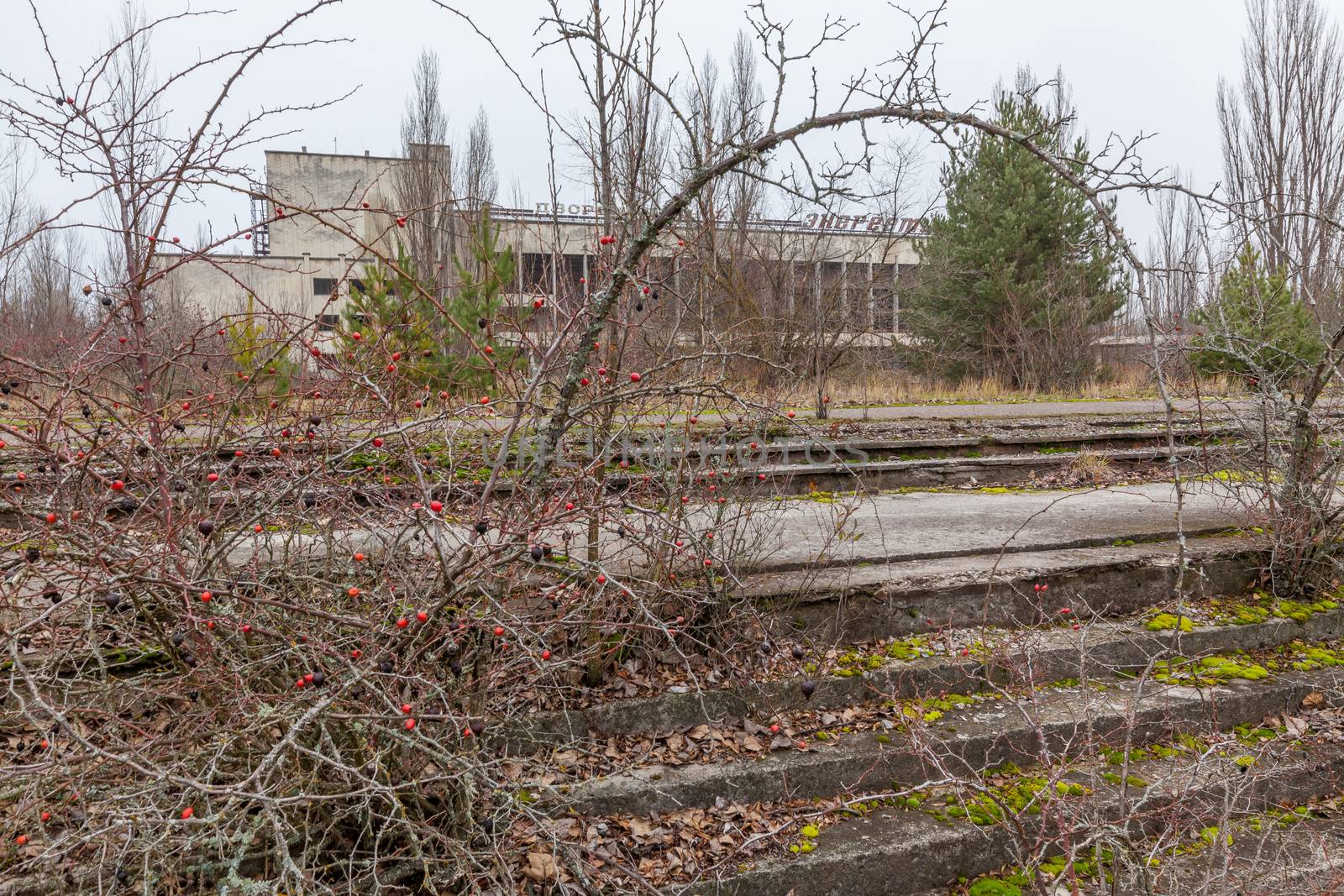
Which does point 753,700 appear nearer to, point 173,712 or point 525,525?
point 525,525

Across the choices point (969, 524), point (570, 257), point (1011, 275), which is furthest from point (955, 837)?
point (1011, 275)

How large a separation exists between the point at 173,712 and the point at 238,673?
1.32 ft

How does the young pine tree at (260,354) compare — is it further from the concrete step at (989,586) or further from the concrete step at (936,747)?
the concrete step at (989,586)

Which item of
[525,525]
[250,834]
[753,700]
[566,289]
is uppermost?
[566,289]

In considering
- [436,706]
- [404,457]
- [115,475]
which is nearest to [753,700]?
[436,706]

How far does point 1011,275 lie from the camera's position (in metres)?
17.2

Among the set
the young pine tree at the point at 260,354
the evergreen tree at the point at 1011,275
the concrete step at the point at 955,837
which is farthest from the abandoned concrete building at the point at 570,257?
the concrete step at the point at 955,837

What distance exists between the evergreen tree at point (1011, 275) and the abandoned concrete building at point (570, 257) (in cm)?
98

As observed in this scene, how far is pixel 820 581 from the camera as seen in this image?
414cm

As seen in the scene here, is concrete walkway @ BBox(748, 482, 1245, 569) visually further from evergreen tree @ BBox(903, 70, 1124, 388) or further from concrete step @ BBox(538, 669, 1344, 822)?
evergreen tree @ BBox(903, 70, 1124, 388)

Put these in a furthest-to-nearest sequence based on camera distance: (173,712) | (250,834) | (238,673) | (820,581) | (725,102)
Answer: (725,102) < (820,581) < (173,712) < (238,673) < (250,834)

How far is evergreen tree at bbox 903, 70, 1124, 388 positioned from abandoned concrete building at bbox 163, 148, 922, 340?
0.98m

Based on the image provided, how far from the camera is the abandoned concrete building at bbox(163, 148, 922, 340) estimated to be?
3.08 m

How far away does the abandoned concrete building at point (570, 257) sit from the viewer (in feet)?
10.1
